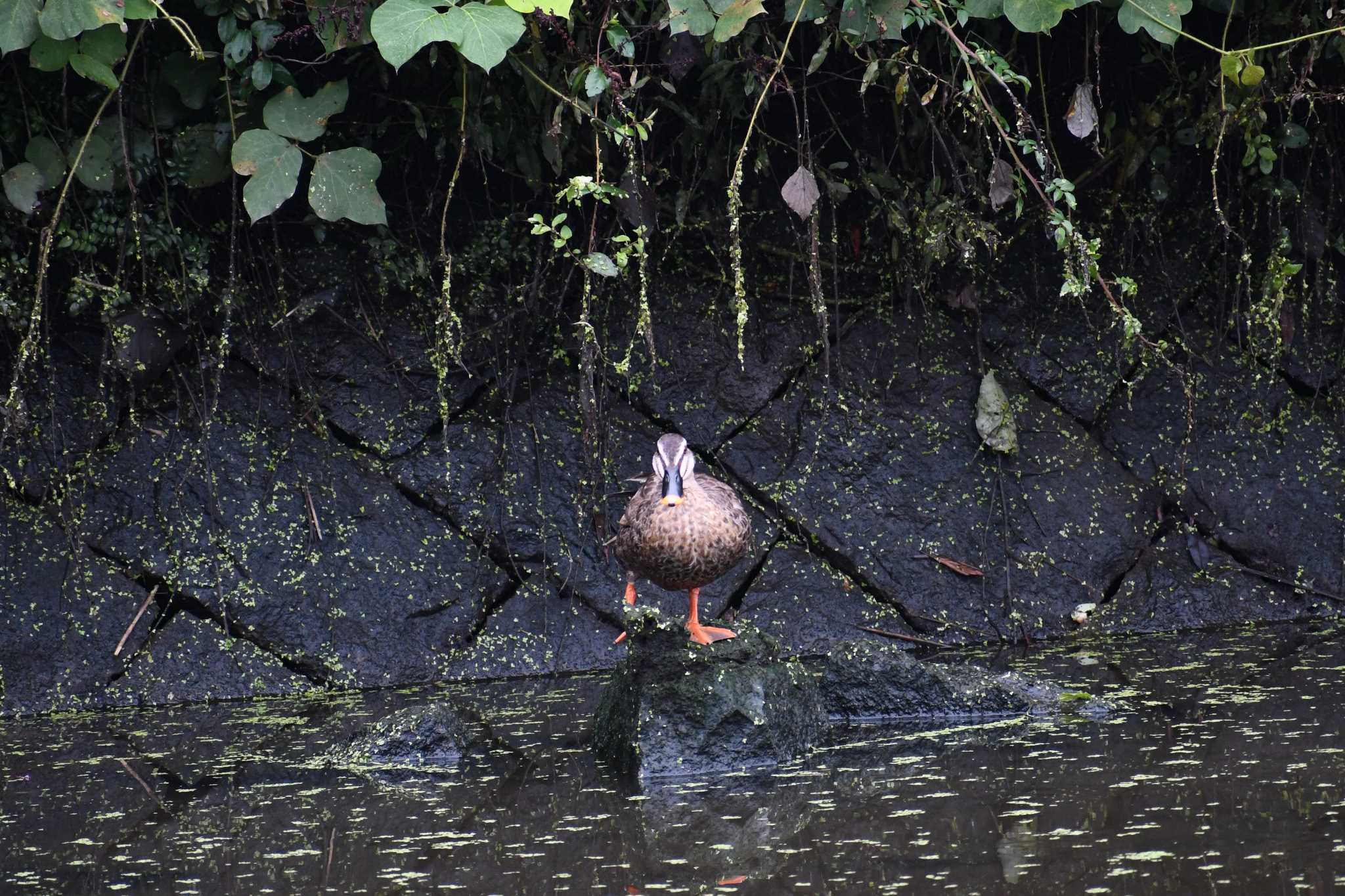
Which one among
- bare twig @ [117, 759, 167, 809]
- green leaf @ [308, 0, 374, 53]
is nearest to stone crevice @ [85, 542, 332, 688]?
bare twig @ [117, 759, 167, 809]

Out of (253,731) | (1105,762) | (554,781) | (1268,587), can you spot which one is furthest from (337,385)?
(1268,587)

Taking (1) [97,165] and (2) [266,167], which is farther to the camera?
(1) [97,165]

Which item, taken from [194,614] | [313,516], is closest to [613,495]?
[313,516]

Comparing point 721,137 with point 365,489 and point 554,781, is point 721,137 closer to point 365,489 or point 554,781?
point 365,489

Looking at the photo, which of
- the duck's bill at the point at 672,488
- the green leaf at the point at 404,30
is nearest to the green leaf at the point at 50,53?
the green leaf at the point at 404,30

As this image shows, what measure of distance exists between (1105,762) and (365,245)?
2920 mm

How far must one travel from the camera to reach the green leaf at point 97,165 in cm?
410

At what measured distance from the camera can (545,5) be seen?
140 inches

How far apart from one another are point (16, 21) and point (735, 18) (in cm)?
176

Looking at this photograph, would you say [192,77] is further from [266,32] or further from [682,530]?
[682,530]

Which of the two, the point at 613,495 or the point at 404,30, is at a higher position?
the point at 404,30

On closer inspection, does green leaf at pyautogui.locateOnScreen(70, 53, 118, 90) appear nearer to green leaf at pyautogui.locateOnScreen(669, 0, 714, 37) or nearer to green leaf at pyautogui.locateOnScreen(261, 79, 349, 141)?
green leaf at pyautogui.locateOnScreen(261, 79, 349, 141)

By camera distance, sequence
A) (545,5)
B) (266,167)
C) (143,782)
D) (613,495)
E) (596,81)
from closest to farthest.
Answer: (143,782)
(545,5)
(596,81)
(266,167)
(613,495)

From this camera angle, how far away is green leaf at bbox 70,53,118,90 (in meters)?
3.79
